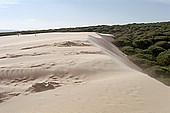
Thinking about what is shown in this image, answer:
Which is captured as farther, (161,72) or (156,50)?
(156,50)

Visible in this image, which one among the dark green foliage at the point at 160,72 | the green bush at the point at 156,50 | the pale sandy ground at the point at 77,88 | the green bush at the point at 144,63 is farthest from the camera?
the green bush at the point at 156,50

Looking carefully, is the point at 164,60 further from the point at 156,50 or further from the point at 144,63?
the point at 156,50

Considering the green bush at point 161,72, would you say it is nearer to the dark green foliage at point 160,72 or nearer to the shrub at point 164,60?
the dark green foliage at point 160,72

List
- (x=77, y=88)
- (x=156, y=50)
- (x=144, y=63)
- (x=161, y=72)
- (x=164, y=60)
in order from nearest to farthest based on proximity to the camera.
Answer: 1. (x=77, y=88)
2. (x=161, y=72)
3. (x=144, y=63)
4. (x=164, y=60)
5. (x=156, y=50)

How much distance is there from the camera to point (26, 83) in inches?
425

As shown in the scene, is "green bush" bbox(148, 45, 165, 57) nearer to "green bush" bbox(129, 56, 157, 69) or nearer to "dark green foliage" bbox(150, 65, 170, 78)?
"green bush" bbox(129, 56, 157, 69)

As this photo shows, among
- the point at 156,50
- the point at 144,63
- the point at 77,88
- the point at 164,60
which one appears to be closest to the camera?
the point at 77,88

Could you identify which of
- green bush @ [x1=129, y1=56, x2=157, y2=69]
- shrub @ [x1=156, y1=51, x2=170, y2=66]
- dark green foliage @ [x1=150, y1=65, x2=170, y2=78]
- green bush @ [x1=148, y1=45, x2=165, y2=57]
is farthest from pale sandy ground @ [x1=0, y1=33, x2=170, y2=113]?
green bush @ [x1=148, y1=45, x2=165, y2=57]

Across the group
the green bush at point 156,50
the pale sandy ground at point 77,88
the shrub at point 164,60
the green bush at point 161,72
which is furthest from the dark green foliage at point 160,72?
the green bush at point 156,50

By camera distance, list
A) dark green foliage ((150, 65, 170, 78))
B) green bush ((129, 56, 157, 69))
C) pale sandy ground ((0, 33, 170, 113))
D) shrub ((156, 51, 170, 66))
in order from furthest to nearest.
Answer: shrub ((156, 51, 170, 66))
green bush ((129, 56, 157, 69))
dark green foliage ((150, 65, 170, 78))
pale sandy ground ((0, 33, 170, 113))

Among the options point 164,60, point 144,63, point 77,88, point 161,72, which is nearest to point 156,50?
point 164,60

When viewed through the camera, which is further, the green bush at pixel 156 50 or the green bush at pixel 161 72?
the green bush at pixel 156 50

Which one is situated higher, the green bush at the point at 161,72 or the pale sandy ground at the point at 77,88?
the pale sandy ground at the point at 77,88

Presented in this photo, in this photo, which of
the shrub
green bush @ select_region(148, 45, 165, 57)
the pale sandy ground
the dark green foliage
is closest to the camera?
the pale sandy ground
